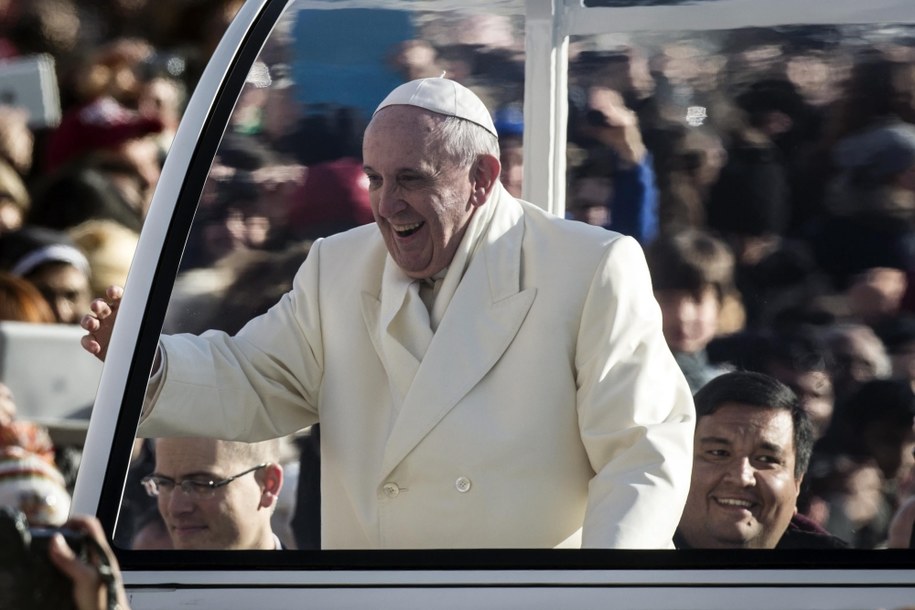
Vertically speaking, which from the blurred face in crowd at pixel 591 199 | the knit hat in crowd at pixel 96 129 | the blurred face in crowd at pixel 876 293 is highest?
the blurred face in crowd at pixel 591 199

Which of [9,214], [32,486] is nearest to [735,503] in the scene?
[32,486]

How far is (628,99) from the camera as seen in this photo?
2.76 metres

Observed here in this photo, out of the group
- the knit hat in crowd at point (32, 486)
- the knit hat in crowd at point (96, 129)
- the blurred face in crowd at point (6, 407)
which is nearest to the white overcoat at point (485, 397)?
the knit hat in crowd at point (32, 486)

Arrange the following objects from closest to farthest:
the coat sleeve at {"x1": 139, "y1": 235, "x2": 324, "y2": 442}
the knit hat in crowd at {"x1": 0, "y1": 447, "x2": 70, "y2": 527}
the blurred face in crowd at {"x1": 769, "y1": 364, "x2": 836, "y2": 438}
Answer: the blurred face in crowd at {"x1": 769, "y1": 364, "x2": 836, "y2": 438}, the coat sleeve at {"x1": 139, "y1": 235, "x2": 324, "y2": 442}, the knit hat in crowd at {"x1": 0, "y1": 447, "x2": 70, "y2": 527}

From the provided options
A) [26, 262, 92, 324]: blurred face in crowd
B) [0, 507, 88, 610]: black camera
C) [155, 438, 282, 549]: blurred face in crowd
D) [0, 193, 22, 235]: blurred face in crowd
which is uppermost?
[0, 507, 88, 610]: black camera

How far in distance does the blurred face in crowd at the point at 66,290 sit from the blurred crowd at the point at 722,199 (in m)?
2.68

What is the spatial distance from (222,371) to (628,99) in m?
0.85

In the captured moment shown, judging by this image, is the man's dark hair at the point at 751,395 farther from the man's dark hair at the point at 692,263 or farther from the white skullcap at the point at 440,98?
the white skullcap at the point at 440,98

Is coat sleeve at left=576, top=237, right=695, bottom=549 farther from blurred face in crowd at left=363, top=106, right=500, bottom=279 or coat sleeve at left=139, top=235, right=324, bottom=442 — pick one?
coat sleeve at left=139, top=235, right=324, bottom=442

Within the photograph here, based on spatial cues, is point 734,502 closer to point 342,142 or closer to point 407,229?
point 407,229

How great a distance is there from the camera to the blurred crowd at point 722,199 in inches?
101

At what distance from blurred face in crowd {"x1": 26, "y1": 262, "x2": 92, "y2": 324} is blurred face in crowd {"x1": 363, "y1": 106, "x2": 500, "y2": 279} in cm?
281

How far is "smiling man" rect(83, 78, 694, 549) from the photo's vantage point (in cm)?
259

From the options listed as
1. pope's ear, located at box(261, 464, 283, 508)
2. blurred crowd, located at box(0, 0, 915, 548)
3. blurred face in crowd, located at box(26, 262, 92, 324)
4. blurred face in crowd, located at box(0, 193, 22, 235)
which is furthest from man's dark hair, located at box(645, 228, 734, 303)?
blurred face in crowd, located at box(0, 193, 22, 235)
